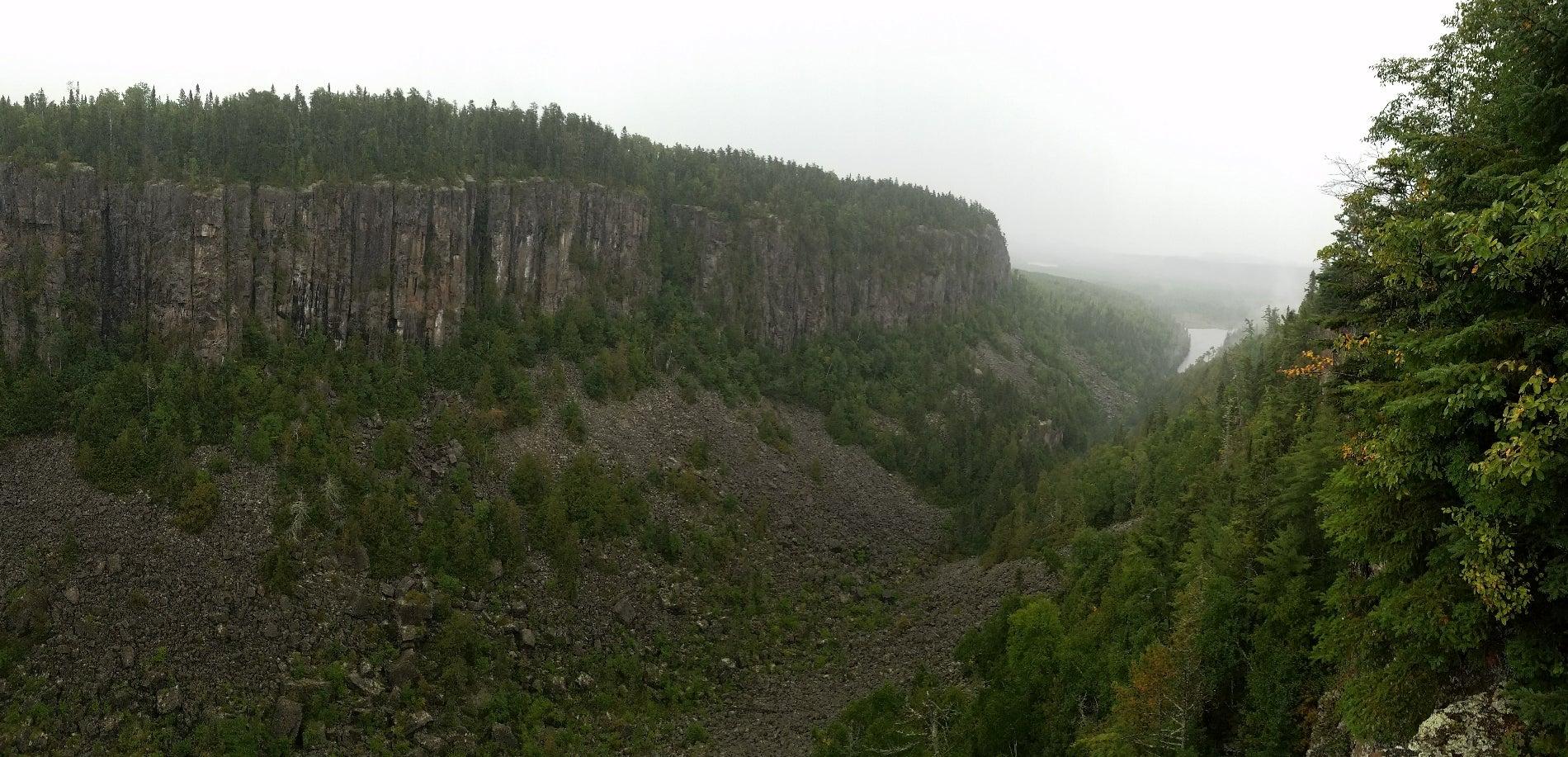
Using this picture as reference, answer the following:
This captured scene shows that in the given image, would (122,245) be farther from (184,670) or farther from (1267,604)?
(1267,604)

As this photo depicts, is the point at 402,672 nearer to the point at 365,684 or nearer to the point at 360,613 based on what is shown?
the point at 365,684

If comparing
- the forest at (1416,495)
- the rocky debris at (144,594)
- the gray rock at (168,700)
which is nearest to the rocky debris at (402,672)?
the rocky debris at (144,594)

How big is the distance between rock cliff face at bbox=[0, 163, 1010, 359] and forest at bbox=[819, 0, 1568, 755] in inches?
2529

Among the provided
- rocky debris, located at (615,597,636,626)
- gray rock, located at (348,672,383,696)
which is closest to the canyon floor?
gray rock, located at (348,672,383,696)

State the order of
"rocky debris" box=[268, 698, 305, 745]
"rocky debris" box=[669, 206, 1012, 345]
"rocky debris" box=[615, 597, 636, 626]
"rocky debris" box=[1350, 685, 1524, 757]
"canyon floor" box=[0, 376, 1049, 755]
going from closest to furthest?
"rocky debris" box=[1350, 685, 1524, 757] < "rocky debris" box=[268, 698, 305, 745] < "canyon floor" box=[0, 376, 1049, 755] < "rocky debris" box=[615, 597, 636, 626] < "rocky debris" box=[669, 206, 1012, 345]

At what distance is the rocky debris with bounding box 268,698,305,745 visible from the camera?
42.6 meters

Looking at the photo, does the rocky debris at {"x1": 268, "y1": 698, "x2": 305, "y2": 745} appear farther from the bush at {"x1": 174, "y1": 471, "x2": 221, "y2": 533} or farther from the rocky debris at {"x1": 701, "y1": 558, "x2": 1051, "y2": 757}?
the rocky debris at {"x1": 701, "y1": 558, "x2": 1051, "y2": 757}

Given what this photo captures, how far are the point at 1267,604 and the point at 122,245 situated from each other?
80.1m

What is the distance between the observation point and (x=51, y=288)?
6203cm

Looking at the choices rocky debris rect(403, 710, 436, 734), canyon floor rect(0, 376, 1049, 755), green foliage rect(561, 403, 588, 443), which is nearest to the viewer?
canyon floor rect(0, 376, 1049, 755)

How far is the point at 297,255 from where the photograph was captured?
69.8m

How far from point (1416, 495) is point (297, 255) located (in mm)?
77883

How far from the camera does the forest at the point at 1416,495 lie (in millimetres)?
12258

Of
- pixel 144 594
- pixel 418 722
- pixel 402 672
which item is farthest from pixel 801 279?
pixel 144 594
